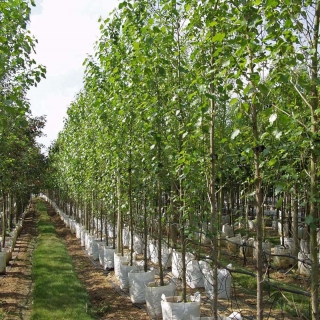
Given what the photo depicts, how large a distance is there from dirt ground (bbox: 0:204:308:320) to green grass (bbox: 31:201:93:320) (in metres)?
0.17

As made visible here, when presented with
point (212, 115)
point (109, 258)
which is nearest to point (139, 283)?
point (109, 258)

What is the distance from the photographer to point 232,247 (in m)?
11.7

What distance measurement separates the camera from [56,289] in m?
8.45

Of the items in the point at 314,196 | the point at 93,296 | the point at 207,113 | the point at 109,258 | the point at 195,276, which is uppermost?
the point at 207,113

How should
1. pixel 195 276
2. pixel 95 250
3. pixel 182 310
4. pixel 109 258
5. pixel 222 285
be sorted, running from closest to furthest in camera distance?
pixel 182 310
pixel 222 285
pixel 195 276
pixel 109 258
pixel 95 250

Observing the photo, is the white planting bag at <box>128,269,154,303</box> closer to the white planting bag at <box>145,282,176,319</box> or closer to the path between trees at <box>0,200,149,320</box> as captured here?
the path between trees at <box>0,200,149,320</box>

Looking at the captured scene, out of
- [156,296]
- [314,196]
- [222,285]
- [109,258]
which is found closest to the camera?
[314,196]

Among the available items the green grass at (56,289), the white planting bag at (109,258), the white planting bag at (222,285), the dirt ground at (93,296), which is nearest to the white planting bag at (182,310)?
the dirt ground at (93,296)

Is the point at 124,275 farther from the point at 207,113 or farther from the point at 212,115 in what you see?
the point at 207,113

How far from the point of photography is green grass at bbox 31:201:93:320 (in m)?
6.97

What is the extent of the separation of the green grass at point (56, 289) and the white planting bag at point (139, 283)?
875 millimetres

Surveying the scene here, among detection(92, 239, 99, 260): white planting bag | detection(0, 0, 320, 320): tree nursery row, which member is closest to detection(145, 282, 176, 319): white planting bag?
detection(0, 0, 320, 320): tree nursery row

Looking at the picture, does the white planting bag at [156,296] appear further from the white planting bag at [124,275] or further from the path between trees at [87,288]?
the white planting bag at [124,275]

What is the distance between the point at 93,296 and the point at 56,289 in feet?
2.99
